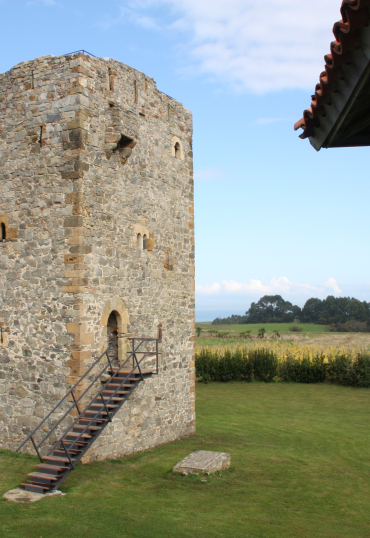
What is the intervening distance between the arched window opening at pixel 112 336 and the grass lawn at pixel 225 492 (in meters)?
2.47

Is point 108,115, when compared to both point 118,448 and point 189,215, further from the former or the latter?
point 118,448

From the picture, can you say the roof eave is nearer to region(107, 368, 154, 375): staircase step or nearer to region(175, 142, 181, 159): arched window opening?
region(107, 368, 154, 375): staircase step

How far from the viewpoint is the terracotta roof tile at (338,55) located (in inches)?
163

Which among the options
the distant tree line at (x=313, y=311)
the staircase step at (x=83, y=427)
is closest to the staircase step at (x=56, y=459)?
the staircase step at (x=83, y=427)

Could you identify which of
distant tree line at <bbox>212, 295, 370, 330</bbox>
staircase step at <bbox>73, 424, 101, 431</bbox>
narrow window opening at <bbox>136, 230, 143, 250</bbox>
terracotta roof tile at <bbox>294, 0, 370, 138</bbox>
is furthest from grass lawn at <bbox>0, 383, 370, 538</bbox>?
distant tree line at <bbox>212, 295, 370, 330</bbox>

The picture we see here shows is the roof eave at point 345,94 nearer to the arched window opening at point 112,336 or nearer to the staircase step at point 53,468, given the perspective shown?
the staircase step at point 53,468

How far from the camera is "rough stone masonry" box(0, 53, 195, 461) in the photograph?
473 inches

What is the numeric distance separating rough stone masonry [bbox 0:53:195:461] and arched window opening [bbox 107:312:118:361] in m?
0.04

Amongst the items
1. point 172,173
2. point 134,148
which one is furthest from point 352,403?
point 134,148

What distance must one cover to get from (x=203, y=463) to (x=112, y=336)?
3636 millimetres

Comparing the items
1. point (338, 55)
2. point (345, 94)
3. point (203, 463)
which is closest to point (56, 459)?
point (203, 463)

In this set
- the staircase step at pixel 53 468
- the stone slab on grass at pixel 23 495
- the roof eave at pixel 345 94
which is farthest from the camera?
the staircase step at pixel 53 468

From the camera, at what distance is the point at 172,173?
15.5 metres

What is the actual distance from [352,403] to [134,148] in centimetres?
1521
